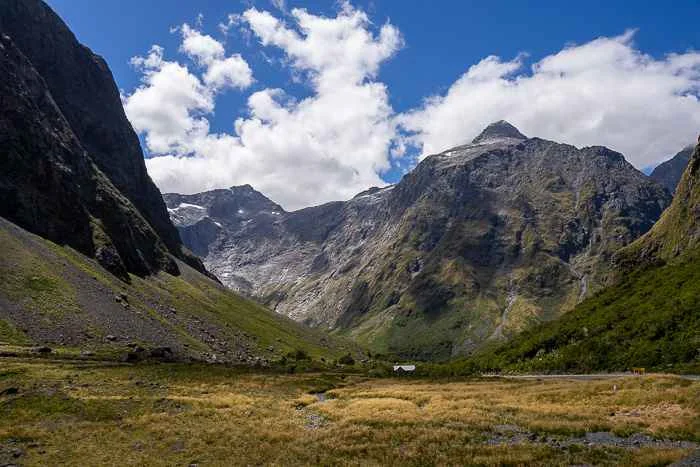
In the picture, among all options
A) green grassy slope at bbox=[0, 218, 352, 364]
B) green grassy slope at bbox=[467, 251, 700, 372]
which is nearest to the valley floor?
green grassy slope at bbox=[467, 251, 700, 372]

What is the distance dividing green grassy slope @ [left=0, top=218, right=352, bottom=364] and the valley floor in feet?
151

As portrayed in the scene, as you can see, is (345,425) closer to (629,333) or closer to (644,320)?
(629,333)

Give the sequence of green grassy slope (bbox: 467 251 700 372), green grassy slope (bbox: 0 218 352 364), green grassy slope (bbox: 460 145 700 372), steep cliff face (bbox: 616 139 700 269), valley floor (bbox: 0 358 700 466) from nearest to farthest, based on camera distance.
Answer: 1. valley floor (bbox: 0 358 700 466)
2. green grassy slope (bbox: 467 251 700 372)
3. green grassy slope (bbox: 460 145 700 372)
4. green grassy slope (bbox: 0 218 352 364)
5. steep cliff face (bbox: 616 139 700 269)

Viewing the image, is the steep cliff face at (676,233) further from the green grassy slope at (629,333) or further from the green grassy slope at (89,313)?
the green grassy slope at (89,313)

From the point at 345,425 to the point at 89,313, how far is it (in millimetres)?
102259

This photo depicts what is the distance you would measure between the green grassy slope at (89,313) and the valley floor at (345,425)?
151ft

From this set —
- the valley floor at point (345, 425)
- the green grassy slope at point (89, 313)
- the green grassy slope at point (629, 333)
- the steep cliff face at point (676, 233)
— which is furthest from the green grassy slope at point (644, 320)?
the green grassy slope at point (89, 313)

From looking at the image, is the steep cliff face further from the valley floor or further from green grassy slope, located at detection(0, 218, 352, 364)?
green grassy slope, located at detection(0, 218, 352, 364)

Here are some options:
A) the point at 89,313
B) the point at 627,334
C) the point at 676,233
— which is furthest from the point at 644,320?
the point at 89,313

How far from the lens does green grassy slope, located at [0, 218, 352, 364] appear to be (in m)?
103

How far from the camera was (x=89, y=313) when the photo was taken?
119625 millimetres

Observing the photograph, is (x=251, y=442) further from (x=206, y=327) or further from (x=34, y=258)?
(x=206, y=327)

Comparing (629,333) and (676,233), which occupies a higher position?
(676,233)

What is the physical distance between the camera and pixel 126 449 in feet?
105
